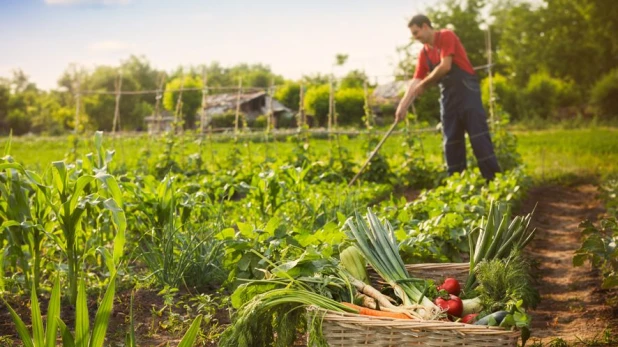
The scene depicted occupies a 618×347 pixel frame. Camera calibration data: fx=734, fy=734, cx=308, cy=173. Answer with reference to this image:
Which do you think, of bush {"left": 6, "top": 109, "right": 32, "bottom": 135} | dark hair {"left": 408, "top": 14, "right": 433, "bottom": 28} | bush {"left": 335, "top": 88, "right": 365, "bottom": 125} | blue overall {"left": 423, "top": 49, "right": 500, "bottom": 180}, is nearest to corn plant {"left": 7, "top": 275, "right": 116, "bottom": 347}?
dark hair {"left": 408, "top": 14, "right": 433, "bottom": 28}

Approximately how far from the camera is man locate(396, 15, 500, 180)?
7.25 m

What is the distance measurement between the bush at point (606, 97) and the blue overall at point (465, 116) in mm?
18972

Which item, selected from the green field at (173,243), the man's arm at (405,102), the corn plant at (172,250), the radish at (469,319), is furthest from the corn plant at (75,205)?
the man's arm at (405,102)

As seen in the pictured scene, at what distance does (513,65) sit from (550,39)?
2791mm

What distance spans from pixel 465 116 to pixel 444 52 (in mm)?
693

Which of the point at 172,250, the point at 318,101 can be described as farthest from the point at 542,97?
the point at 172,250

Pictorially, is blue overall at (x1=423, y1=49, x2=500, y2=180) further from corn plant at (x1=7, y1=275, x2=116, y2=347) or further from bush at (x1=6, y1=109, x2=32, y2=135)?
bush at (x1=6, y1=109, x2=32, y2=135)

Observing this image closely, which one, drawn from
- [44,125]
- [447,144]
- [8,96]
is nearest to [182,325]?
[447,144]

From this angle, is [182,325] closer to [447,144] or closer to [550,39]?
[447,144]

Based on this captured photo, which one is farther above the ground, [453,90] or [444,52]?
[444,52]

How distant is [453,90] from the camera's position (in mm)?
7484

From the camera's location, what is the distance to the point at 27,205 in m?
3.83

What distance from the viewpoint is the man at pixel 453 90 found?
725 centimetres

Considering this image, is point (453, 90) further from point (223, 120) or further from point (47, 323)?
point (223, 120)
